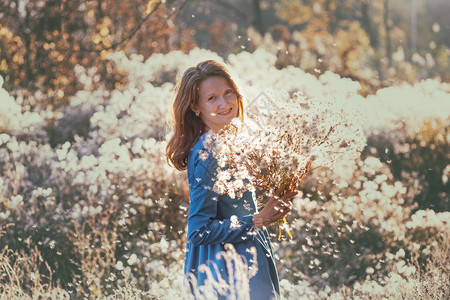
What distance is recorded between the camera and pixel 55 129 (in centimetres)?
691

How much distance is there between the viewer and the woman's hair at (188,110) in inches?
126

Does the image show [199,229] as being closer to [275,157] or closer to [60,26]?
[275,157]

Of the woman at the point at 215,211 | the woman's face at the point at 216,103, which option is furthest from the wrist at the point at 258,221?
the woman's face at the point at 216,103

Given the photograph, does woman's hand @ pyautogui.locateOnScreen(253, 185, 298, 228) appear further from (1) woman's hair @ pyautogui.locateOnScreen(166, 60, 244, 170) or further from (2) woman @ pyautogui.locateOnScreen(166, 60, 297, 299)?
(1) woman's hair @ pyautogui.locateOnScreen(166, 60, 244, 170)

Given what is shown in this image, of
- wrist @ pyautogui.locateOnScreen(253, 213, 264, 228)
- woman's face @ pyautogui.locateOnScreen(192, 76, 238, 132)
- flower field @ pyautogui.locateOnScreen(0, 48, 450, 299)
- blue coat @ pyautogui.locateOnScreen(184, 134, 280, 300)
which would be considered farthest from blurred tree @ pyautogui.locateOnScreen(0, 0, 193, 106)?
wrist @ pyautogui.locateOnScreen(253, 213, 264, 228)

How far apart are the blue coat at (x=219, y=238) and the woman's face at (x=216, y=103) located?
0.57ft

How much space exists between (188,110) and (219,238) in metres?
0.83

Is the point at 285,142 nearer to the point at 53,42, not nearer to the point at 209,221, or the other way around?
the point at 209,221

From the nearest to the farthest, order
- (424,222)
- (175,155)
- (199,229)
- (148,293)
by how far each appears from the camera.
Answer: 1. (199,229)
2. (175,155)
3. (148,293)
4. (424,222)

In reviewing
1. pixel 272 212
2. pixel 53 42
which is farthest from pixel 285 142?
pixel 53 42

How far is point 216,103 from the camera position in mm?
3135

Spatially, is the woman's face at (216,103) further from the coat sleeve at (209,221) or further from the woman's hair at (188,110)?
the coat sleeve at (209,221)

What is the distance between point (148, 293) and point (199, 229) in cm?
201

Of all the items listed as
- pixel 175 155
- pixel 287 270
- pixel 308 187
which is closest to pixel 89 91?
pixel 308 187
